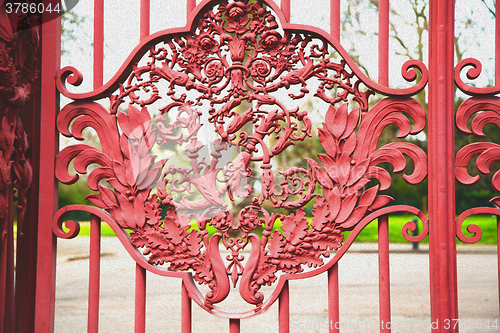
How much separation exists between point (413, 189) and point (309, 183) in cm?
404

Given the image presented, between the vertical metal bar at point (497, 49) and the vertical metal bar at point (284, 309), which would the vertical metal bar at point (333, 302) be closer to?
the vertical metal bar at point (284, 309)

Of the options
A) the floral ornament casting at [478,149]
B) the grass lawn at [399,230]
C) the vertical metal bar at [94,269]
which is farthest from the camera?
the grass lawn at [399,230]

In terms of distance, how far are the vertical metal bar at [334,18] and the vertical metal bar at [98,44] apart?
3.28ft

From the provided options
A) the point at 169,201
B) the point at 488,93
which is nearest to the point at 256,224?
the point at 169,201

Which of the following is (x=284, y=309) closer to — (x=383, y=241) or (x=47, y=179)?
(x=383, y=241)

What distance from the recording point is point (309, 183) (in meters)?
1.51

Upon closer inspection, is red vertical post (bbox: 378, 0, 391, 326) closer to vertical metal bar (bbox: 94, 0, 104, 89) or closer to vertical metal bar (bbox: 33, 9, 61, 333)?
vertical metal bar (bbox: 94, 0, 104, 89)

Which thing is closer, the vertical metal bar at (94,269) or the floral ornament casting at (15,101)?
the floral ornament casting at (15,101)

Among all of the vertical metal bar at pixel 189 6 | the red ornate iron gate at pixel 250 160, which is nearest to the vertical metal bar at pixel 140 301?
the red ornate iron gate at pixel 250 160

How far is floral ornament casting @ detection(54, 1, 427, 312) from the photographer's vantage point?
1.49 m

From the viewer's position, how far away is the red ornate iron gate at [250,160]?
57.9 inches

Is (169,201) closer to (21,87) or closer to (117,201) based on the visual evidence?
(117,201)

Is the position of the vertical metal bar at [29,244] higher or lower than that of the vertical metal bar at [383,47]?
lower

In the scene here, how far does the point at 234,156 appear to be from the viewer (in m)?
1.57
